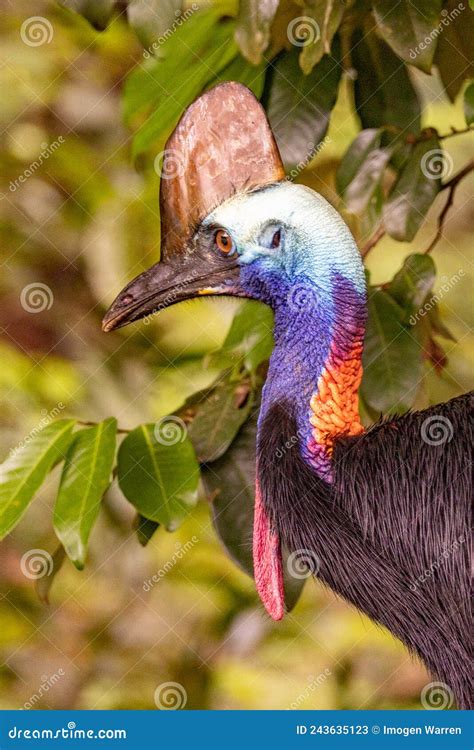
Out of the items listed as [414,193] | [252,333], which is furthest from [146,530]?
[414,193]

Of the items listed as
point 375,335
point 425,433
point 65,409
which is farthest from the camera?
point 65,409

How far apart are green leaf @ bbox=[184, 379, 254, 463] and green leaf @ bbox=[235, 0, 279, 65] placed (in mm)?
535

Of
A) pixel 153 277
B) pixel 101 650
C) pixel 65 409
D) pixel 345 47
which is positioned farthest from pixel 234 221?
pixel 101 650

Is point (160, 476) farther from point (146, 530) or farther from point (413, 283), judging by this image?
point (413, 283)

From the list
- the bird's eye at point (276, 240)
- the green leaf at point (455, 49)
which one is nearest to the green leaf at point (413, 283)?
the green leaf at point (455, 49)

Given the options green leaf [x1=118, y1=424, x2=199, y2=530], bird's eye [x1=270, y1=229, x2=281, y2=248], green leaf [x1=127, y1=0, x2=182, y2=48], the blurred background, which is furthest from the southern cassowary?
the blurred background

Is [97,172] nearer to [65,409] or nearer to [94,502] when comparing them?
[65,409]

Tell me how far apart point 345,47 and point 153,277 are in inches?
26.5

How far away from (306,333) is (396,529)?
10.7 inches

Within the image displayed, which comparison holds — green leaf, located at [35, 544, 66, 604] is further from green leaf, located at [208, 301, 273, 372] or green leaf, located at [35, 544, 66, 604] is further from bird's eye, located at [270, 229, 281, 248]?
bird's eye, located at [270, 229, 281, 248]

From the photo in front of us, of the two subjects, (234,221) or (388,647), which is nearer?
(234,221)

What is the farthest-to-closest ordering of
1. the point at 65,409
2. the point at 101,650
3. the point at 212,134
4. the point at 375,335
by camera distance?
the point at 101,650
the point at 65,409
the point at 375,335
the point at 212,134

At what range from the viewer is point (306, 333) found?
1.50 m

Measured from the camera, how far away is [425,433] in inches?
59.5
